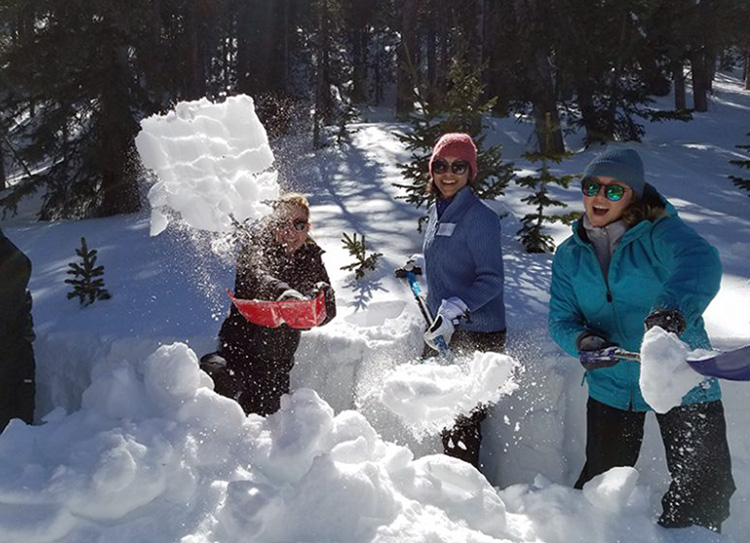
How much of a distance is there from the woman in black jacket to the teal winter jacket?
4.53 feet

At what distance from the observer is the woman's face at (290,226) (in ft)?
12.1

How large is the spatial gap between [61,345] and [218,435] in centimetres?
339

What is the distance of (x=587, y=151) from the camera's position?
16.8 metres

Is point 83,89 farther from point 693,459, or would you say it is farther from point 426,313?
point 693,459

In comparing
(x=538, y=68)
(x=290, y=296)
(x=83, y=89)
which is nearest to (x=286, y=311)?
(x=290, y=296)

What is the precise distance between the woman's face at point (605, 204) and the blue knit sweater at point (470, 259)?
75 centimetres

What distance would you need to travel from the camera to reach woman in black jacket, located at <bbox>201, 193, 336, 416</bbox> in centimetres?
365

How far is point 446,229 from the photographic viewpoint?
12.0 ft

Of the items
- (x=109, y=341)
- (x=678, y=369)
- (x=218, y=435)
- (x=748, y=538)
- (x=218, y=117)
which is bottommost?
(x=748, y=538)

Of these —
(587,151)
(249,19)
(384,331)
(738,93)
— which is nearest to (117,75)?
(384,331)

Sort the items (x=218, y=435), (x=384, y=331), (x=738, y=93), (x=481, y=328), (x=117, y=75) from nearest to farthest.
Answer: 1. (x=218, y=435)
2. (x=481, y=328)
3. (x=384, y=331)
4. (x=117, y=75)
5. (x=738, y=93)

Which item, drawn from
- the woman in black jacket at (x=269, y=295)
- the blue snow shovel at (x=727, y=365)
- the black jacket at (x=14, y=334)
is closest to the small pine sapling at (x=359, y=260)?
the woman in black jacket at (x=269, y=295)

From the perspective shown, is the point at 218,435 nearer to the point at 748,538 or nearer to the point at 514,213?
the point at 748,538

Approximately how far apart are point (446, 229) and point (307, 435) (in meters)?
1.39
